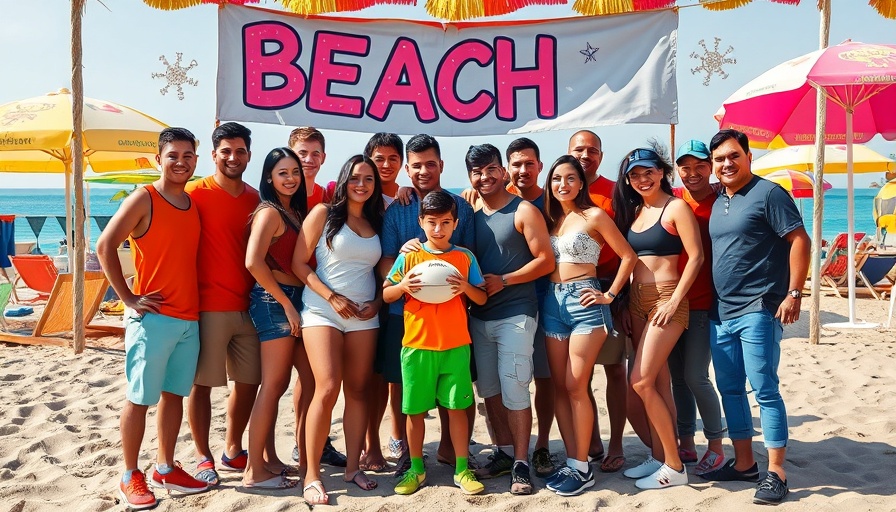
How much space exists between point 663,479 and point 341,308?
1971 millimetres

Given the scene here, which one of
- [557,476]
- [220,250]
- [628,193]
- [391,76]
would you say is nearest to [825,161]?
[391,76]

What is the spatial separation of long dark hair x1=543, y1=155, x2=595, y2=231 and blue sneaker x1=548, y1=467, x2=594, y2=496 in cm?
137

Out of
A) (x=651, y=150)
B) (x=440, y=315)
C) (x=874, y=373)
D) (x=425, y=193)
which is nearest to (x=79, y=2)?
(x=425, y=193)

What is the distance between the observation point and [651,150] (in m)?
3.78

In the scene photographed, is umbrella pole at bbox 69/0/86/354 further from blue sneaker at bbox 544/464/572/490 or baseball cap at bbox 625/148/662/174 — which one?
baseball cap at bbox 625/148/662/174

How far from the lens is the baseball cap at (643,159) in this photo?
3701 mm

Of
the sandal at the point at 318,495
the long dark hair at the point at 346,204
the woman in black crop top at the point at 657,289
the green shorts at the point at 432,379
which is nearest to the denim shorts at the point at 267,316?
the long dark hair at the point at 346,204

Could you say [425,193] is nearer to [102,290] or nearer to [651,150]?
[651,150]

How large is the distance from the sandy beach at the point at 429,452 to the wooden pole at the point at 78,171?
0.39 m

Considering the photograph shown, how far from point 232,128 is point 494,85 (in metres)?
2.29

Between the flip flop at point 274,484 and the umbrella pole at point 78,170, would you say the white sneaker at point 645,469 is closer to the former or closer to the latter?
the flip flop at point 274,484

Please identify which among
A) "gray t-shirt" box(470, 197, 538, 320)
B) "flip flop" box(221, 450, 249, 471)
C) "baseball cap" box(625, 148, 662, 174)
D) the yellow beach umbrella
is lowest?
"flip flop" box(221, 450, 249, 471)

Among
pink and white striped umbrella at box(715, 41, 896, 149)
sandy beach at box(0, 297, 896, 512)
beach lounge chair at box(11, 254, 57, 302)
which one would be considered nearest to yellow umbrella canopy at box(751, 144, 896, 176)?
pink and white striped umbrella at box(715, 41, 896, 149)

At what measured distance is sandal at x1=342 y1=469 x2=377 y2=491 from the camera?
3.63 meters
